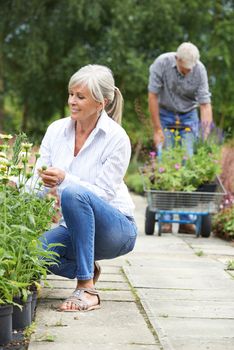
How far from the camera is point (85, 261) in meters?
3.93

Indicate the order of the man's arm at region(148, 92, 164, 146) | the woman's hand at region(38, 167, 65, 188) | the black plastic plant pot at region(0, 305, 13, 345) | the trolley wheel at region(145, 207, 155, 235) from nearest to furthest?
1. the black plastic plant pot at region(0, 305, 13, 345)
2. the woman's hand at region(38, 167, 65, 188)
3. the trolley wheel at region(145, 207, 155, 235)
4. the man's arm at region(148, 92, 164, 146)

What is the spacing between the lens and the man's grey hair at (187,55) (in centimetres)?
726

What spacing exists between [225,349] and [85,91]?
1520 mm

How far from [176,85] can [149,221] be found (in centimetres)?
136

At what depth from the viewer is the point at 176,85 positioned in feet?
25.0

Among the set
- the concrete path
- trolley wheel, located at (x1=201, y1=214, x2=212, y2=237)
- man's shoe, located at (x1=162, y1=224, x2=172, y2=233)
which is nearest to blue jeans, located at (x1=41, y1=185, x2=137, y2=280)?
the concrete path

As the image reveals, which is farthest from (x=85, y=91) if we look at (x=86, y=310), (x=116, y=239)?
(x=86, y=310)

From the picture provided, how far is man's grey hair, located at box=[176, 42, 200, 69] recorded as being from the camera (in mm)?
7262

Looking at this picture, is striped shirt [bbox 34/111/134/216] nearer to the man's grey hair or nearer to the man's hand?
the man's grey hair

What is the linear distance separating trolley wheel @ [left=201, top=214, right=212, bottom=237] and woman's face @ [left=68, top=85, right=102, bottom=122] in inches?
127

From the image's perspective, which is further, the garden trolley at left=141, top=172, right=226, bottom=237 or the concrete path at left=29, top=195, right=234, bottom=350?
the garden trolley at left=141, top=172, right=226, bottom=237

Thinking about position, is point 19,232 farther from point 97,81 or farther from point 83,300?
point 97,81

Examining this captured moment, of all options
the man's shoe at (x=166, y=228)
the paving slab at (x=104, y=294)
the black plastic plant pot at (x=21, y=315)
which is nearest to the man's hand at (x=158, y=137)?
the man's shoe at (x=166, y=228)

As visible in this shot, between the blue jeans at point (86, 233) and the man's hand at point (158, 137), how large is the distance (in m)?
3.29
